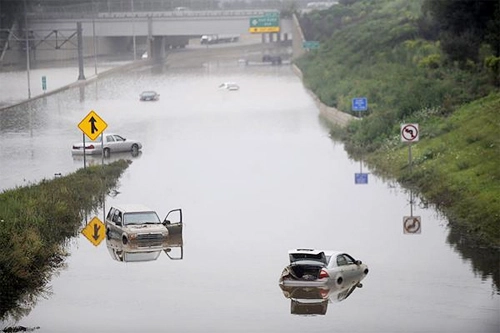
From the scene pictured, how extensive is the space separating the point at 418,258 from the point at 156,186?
17056mm

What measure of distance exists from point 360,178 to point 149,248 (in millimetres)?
16192

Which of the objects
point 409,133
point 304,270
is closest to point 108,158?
point 409,133

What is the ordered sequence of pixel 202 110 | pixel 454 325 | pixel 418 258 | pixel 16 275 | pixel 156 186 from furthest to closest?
1. pixel 202 110
2. pixel 156 186
3. pixel 418 258
4. pixel 16 275
5. pixel 454 325

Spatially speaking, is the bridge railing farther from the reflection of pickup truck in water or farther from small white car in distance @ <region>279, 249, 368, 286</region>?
small white car in distance @ <region>279, 249, 368, 286</region>

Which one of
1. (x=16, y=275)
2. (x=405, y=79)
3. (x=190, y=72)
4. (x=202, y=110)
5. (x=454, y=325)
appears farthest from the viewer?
(x=190, y=72)

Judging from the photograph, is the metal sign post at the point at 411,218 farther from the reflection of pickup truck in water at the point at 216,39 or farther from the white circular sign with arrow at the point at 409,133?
the reflection of pickup truck in water at the point at 216,39

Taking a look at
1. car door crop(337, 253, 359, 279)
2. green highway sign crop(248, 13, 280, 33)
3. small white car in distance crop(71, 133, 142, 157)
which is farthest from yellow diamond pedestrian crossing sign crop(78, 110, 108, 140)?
green highway sign crop(248, 13, 280, 33)

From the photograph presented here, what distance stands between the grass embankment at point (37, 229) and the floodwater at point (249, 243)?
55 centimetres

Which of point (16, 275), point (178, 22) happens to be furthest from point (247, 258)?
point (178, 22)

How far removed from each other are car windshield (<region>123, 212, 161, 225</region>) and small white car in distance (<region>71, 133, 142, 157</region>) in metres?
22.8

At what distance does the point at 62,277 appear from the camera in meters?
33.8

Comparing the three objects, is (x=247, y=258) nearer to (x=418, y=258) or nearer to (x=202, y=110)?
(x=418, y=258)

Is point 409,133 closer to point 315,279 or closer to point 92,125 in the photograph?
point 92,125

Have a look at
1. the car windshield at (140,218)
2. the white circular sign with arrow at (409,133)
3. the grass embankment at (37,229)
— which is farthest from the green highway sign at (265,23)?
the car windshield at (140,218)
